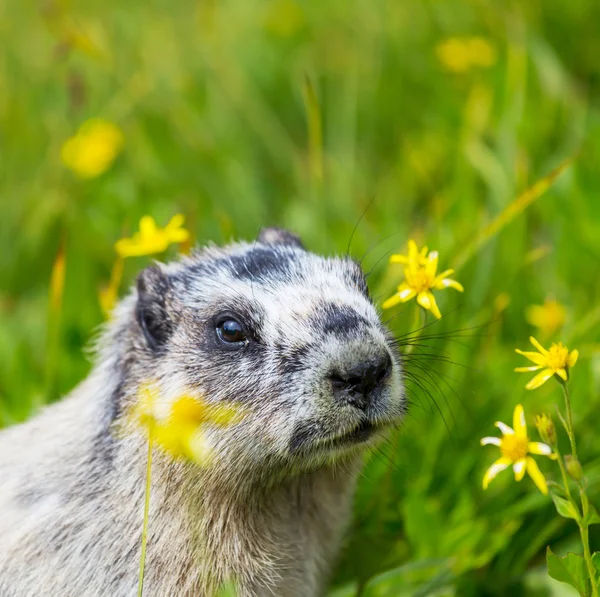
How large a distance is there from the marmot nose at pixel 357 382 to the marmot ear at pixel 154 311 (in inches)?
29.0

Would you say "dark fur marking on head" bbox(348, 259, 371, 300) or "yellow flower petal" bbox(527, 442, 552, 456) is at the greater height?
"dark fur marking on head" bbox(348, 259, 371, 300)

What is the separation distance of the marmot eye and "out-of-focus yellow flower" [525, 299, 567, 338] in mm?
1682

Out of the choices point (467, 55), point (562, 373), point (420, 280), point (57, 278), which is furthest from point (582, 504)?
point (467, 55)

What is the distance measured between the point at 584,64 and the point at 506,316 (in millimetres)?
2552

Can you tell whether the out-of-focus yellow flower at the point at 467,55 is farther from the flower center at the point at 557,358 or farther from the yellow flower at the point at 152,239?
the flower center at the point at 557,358

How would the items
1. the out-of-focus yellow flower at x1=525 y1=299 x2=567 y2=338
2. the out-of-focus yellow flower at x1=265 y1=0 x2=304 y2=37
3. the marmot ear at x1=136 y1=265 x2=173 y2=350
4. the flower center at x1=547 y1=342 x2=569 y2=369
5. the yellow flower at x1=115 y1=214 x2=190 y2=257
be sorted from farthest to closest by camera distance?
1. the out-of-focus yellow flower at x1=265 y1=0 x2=304 y2=37
2. the out-of-focus yellow flower at x1=525 y1=299 x2=567 y2=338
3. the yellow flower at x1=115 y1=214 x2=190 y2=257
4. the marmot ear at x1=136 y1=265 x2=173 y2=350
5. the flower center at x1=547 y1=342 x2=569 y2=369

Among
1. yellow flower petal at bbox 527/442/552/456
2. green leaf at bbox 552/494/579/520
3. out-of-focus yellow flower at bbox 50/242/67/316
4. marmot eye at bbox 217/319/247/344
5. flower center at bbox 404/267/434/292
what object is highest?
out-of-focus yellow flower at bbox 50/242/67/316

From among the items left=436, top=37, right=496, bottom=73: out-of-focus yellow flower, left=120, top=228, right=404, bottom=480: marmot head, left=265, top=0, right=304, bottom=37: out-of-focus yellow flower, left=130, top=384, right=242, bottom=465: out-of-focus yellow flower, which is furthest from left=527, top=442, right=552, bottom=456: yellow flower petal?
left=265, top=0, right=304, bottom=37: out-of-focus yellow flower

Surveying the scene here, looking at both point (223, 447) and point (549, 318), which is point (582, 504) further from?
point (549, 318)

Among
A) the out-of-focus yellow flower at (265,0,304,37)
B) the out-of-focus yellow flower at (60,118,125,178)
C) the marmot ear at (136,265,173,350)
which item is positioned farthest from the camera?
the out-of-focus yellow flower at (265,0,304,37)

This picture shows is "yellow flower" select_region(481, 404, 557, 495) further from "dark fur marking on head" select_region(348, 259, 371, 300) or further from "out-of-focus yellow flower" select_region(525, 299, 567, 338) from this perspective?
"out-of-focus yellow flower" select_region(525, 299, 567, 338)

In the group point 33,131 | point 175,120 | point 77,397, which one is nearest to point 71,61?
point 33,131

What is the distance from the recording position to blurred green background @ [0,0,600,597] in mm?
3867

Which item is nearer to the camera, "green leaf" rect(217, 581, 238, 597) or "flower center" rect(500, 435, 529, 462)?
"flower center" rect(500, 435, 529, 462)
